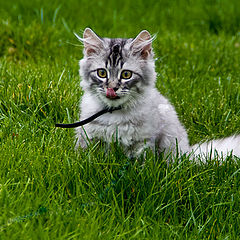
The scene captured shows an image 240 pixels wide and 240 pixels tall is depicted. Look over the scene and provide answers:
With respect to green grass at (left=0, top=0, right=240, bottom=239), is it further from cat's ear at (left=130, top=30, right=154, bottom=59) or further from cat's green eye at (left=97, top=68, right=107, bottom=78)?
cat's green eye at (left=97, top=68, right=107, bottom=78)

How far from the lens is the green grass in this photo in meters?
2.70

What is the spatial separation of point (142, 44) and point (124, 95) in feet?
1.59

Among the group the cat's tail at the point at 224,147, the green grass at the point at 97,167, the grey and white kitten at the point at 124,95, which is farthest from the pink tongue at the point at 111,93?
the cat's tail at the point at 224,147

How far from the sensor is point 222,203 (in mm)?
2932

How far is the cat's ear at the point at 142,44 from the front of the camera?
347 centimetres

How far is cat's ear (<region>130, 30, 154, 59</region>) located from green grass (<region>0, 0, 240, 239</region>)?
455 mm

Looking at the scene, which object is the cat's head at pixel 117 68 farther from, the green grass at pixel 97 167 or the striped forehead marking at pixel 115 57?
the green grass at pixel 97 167

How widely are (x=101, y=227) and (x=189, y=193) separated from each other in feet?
2.28

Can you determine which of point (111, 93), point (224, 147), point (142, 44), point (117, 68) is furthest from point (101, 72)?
point (224, 147)

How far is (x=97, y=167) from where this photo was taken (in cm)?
318

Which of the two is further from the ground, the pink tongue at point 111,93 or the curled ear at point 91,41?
the curled ear at point 91,41

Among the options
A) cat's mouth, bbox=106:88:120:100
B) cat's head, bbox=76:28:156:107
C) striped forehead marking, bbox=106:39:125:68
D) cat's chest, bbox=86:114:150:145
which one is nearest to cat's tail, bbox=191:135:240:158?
cat's chest, bbox=86:114:150:145

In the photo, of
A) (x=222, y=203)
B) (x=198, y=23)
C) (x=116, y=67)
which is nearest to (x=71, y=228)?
(x=222, y=203)

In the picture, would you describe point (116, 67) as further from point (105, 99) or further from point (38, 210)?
point (38, 210)
